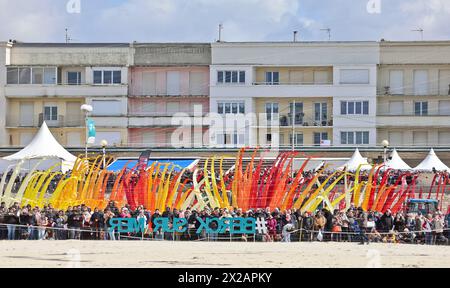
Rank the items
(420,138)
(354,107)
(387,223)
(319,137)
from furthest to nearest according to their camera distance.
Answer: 1. (319,137)
2. (354,107)
3. (420,138)
4. (387,223)

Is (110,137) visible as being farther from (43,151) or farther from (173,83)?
(43,151)

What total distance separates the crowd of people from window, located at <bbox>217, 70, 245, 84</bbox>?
111 ft

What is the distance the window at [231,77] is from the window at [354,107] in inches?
246

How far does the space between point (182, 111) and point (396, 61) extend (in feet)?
43.5

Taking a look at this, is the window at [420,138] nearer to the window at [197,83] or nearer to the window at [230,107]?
the window at [230,107]

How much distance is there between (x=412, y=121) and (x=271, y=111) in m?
8.45

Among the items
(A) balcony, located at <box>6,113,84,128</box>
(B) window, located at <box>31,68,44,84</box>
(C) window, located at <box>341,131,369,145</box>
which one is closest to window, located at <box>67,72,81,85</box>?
(B) window, located at <box>31,68,44,84</box>

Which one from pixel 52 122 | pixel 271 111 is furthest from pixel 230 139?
pixel 52 122

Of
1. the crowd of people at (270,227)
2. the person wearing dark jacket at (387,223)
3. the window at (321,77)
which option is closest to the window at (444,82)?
the window at (321,77)

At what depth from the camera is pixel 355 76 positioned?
6312 centimetres

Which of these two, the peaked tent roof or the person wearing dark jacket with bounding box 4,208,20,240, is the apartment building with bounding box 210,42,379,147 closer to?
the peaked tent roof

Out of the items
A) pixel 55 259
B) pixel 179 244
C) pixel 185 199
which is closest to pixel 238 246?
pixel 179 244

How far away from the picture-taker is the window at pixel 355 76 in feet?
207

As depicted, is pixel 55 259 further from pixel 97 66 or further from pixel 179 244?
pixel 97 66
